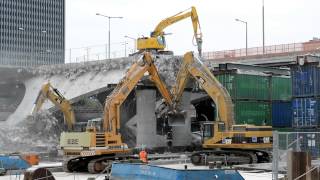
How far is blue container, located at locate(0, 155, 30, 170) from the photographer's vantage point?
31938mm

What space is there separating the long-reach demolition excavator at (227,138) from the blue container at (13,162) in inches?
405

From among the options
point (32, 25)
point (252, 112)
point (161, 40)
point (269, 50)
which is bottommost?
point (252, 112)

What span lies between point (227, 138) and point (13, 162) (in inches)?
474

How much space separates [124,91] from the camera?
34.9 meters

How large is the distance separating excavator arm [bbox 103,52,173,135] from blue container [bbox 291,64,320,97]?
7.99m

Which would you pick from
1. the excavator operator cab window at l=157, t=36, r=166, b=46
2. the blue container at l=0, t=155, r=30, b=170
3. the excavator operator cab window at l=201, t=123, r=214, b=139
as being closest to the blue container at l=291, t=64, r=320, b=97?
the excavator operator cab window at l=201, t=123, r=214, b=139

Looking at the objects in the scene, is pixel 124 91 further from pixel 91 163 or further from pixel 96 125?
pixel 91 163

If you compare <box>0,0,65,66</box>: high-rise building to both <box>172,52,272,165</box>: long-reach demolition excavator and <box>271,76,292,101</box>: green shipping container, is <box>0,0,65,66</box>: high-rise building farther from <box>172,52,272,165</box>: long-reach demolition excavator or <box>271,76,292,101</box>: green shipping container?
<box>172,52,272,165</box>: long-reach demolition excavator

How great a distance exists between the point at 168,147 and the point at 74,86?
569 inches

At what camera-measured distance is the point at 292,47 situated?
187 feet

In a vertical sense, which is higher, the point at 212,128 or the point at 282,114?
the point at 282,114

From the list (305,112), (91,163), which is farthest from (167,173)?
(305,112)

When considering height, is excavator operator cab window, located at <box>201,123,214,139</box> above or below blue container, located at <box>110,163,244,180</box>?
above

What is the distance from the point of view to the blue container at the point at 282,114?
42.1 metres
